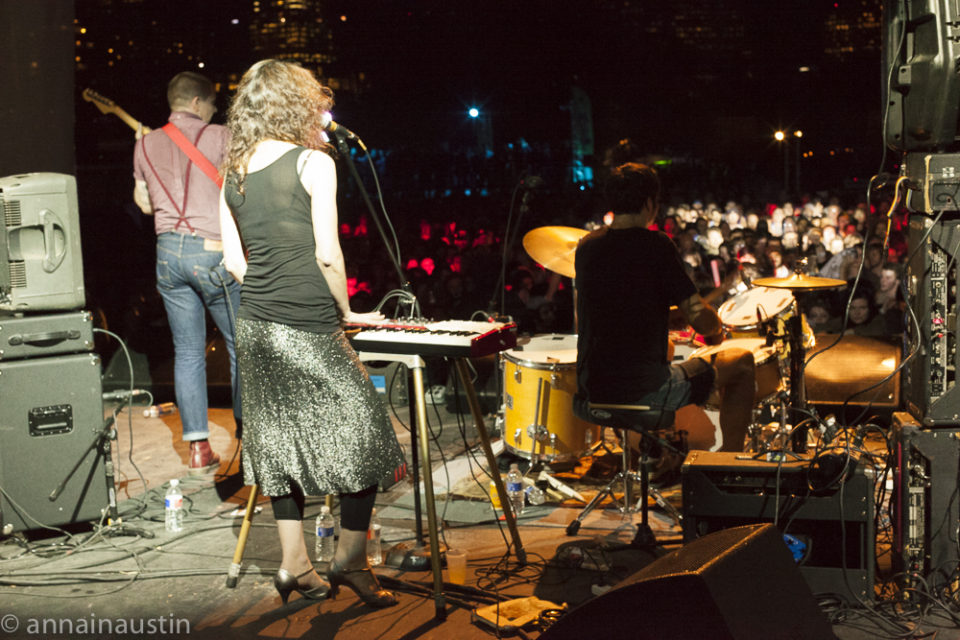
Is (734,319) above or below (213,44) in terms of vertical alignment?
below

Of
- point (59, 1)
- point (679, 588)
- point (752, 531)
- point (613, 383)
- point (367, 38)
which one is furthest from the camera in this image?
point (367, 38)

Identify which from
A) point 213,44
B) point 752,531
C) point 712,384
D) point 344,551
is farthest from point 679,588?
point 213,44

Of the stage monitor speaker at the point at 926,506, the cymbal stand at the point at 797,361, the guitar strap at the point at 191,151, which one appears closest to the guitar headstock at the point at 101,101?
the guitar strap at the point at 191,151

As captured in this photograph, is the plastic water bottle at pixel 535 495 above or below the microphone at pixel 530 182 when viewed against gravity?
below

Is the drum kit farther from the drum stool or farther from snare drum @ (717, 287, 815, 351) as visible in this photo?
the drum stool

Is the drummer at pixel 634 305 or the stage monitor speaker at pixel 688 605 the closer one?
the stage monitor speaker at pixel 688 605

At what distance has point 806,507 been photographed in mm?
3221

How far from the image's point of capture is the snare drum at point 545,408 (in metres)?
4.93

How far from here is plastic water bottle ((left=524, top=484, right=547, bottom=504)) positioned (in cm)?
466

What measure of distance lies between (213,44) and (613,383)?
16.4 metres

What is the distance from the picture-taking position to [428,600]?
339 cm

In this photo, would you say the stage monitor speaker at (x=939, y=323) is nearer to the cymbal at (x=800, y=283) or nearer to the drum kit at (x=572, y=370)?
the cymbal at (x=800, y=283)

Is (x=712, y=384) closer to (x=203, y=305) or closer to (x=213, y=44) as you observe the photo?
(x=203, y=305)

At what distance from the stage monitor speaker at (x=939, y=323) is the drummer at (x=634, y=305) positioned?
33.3 inches
